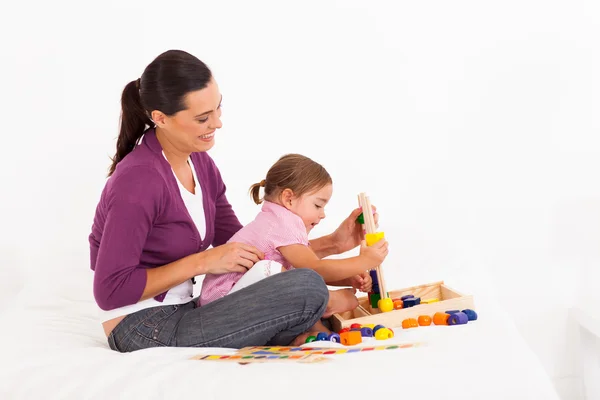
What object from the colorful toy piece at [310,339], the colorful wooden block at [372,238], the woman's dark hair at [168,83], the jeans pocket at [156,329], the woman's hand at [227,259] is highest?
the woman's dark hair at [168,83]

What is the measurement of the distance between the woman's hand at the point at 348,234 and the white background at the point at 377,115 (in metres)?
0.75

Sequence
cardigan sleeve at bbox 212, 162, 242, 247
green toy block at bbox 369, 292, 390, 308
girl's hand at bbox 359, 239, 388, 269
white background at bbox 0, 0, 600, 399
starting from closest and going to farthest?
girl's hand at bbox 359, 239, 388, 269, green toy block at bbox 369, 292, 390, 308, cardigan sleeve at bbox 212, 162, 242, 247, white background at bbox 0, 0, 600, 399

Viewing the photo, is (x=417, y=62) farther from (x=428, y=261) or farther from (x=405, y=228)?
(x=428, y=261)

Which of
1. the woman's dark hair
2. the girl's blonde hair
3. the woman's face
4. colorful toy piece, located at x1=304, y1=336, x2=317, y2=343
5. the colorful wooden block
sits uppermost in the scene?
the woman's dark hair

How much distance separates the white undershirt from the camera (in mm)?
2008

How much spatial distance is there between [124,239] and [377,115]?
1.82 meters

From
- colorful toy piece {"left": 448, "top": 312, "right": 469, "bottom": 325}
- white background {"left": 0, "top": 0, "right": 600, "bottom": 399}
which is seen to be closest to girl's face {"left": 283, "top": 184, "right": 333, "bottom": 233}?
colorful toy piece {"left": 448, "top": 312, "right": 469, "bottom": 325}

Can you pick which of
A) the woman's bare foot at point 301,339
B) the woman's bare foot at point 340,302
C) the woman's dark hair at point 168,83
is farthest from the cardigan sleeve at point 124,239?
the woman's bare foot at point 340,302

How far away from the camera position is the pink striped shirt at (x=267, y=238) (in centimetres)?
217

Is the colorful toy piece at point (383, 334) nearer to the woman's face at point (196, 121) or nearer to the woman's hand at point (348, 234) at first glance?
the woman's hand at point (348, 234)

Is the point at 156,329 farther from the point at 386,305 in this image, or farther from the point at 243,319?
the point at 386,305

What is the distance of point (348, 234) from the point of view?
249cm

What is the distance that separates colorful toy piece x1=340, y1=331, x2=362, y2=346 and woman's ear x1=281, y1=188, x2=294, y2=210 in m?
0.53

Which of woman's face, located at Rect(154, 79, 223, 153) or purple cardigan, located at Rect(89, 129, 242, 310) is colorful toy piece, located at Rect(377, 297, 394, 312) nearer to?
purple cardigan, located at Rect(89, 129, 242, 310)
